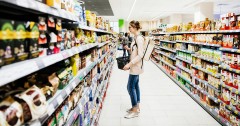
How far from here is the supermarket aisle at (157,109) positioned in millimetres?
4129

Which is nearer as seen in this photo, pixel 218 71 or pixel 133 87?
pixel 133 87

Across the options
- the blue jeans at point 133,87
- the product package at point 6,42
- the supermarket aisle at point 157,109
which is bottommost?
the supermarket aisle at point 157,109

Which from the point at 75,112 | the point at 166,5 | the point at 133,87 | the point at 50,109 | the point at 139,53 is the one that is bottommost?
the point at 133,87

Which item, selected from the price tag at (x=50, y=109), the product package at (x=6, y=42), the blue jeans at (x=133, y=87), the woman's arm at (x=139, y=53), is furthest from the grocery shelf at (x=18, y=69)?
the blue jeans at (x=133, y=87)

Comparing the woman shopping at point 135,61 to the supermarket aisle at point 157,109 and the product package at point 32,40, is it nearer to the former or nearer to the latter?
the supermarket aisle at point 157,109

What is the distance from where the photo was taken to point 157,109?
4824 millimetres

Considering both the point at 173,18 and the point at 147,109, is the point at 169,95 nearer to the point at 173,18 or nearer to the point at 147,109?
the point at 147,109

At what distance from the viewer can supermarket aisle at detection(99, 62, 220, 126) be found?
163 inches

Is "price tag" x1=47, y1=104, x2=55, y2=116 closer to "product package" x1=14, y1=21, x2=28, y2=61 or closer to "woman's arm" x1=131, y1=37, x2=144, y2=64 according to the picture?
"product package" x1=14, y1=21, x2=28, y2=61

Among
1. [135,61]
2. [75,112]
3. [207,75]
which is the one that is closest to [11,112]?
[75,112]

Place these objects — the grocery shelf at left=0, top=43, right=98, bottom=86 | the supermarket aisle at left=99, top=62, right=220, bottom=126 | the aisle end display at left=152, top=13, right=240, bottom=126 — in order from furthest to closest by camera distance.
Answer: the supermarket aisle at left=99, top=62, right=220, bottom=126
the aisle end display at left=152, top=13, right=240, bottom=126
the grocery shelf at left=0, top=43, right=98, bottom=86

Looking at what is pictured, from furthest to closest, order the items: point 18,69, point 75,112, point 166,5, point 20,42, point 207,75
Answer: point 166,5 → point 207,75 → point 75,112 → point 20,42 → point 18,69

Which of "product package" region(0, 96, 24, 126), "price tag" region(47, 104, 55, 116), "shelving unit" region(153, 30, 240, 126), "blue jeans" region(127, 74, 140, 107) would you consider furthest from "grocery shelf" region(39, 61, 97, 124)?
"shelving unit" region(153, 30, 240, 126)

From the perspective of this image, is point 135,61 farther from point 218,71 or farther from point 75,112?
point 75,112
